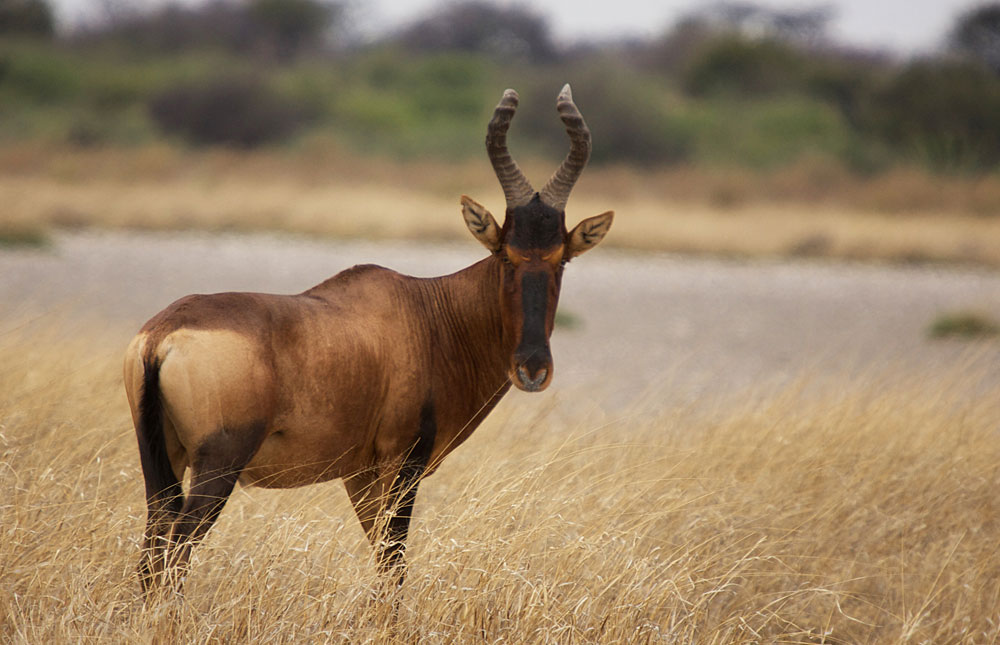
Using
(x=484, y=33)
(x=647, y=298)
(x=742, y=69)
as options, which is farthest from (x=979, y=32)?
(x=647, y=298)

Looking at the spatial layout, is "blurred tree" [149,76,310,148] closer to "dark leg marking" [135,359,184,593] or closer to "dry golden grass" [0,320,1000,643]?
"dry golden grass" [0,320,1000,643]

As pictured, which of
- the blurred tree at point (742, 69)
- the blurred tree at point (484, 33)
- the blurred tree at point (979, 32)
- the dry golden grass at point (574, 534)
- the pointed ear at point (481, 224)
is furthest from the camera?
the blurred tree at point (484, 33)

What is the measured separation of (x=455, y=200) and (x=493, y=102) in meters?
12.4

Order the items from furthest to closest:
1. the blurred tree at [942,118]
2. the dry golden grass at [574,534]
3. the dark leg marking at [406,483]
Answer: the blurred tree at [942,118] < the dark leg marking at [406,483] < the dry golden grass at [574,534]

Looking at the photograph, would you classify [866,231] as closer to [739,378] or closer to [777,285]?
[777,285]

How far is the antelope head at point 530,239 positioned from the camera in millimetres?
4586

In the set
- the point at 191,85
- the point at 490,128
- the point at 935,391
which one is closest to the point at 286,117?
the point at 191,85

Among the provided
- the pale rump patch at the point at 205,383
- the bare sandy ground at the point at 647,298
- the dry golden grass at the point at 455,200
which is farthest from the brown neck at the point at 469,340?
the dry golden grass at the point at 455,200

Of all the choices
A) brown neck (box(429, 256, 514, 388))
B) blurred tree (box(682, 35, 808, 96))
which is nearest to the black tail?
brown neck (box(429, 256, 514, 388))

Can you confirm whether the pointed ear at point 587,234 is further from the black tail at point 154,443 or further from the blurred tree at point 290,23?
the blurred tree at point 290,23

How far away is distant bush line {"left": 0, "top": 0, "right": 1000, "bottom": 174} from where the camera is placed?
3300 cm

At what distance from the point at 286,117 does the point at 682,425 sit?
28.4 meters

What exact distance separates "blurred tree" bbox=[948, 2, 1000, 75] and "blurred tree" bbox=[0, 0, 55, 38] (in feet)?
126

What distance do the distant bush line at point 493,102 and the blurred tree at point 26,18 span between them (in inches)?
3.8
